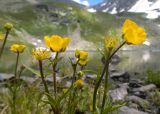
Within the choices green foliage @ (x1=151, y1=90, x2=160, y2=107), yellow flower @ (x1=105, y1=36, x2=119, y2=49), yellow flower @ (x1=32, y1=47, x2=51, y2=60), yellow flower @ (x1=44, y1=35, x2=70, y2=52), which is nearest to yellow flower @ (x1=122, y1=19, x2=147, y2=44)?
yellow flower @ (x1=105, y1=36, x2=119, y2=49)

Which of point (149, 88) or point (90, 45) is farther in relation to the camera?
point (90, 45)

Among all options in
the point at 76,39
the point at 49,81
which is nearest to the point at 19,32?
the point at 76,39

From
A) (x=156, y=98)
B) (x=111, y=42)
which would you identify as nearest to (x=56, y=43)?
(x=111, y=42)

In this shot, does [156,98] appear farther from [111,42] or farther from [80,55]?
[111,42]

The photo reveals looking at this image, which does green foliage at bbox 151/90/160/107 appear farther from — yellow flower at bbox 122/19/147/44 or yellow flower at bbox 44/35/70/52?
yellow flower at bbox 122/19/147/44

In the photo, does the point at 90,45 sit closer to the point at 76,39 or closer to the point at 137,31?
the point at 76,39

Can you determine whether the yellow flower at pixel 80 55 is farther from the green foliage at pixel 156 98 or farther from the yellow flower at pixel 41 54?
the green foliage at pixel 156 98

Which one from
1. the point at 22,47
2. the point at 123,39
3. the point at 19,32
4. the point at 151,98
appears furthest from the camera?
the point at 19,32

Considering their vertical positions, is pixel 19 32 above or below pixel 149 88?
above
